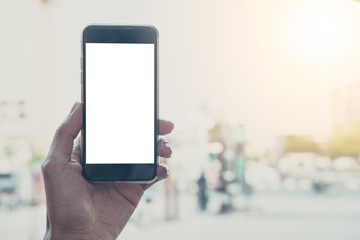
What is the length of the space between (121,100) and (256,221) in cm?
276

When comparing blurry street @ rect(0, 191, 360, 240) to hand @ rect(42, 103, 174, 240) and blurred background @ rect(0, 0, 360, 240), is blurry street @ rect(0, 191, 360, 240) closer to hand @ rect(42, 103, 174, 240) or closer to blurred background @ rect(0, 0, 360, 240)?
blurred background @ rect(0, 0, 360, 240)

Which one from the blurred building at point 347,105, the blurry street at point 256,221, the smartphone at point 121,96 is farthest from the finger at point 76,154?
the blurred building at point 347,105

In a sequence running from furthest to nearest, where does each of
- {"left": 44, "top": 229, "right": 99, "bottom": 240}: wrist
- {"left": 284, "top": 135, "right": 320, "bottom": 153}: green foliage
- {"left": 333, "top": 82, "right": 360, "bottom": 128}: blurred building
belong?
1. {"left": 284, "top": 135, "right": 320, "bottom": 153}: green foliage
2. {"left": 333, "top": 82, "right": 360, "bottom": 128}: blurred building
3. {"left": 44, "top": 229, "right": 99, "bottom": 240}: wrist

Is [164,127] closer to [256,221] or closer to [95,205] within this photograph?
[95,205]

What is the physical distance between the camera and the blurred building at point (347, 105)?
2578 mm

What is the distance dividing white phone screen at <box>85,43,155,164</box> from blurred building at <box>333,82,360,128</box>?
2.30 meters

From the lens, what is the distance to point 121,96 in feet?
1.82

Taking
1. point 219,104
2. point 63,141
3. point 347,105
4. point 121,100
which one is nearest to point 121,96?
point 121,100

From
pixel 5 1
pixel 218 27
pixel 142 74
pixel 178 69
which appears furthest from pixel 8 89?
pixel 142 74

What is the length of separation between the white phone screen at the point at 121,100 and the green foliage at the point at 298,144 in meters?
2.47

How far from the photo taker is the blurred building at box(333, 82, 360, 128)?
2.58 metres

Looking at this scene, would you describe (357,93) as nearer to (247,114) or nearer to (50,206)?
(247,114)

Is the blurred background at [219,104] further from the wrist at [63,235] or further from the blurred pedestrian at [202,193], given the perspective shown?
the wrist at [63,235]

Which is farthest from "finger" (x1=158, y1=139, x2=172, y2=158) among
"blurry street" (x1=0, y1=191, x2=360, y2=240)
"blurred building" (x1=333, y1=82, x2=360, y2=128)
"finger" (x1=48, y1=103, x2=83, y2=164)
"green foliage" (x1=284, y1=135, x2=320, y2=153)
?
"green foliage" (x1=284, y1=135, x2=320, y2=153)
